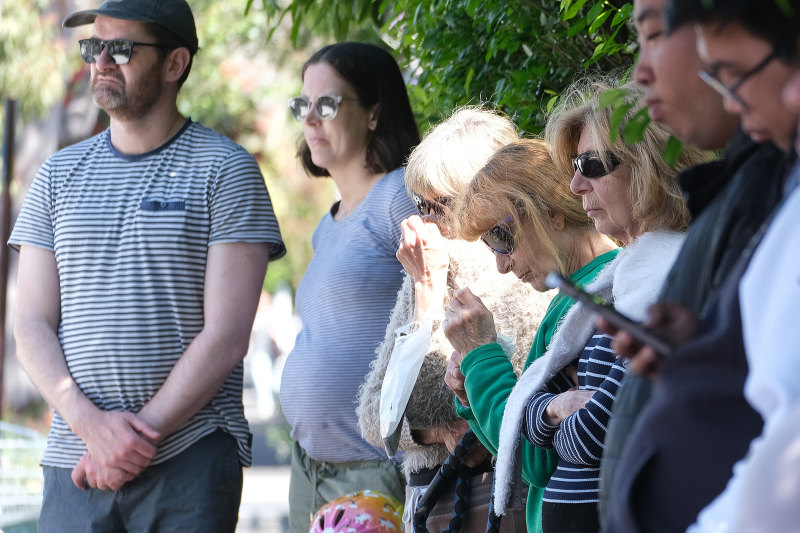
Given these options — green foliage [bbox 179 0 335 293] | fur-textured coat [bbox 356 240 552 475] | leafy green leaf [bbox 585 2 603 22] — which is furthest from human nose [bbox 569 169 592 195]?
green foliage [bbox 179 0 335 293]

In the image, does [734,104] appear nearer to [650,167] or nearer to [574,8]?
[650,167]

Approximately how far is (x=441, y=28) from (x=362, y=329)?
1.14 m

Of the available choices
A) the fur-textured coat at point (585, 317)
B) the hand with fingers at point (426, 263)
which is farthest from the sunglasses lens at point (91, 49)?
the fur-textured coat at point (585, 317)

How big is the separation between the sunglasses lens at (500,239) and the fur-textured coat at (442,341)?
1.25 ft

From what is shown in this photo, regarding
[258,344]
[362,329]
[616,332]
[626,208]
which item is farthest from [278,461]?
[616,332]

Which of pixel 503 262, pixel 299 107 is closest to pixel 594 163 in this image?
pixel 503 262

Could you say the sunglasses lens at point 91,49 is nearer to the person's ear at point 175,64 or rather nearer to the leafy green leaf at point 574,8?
the person's ear at point 175,64

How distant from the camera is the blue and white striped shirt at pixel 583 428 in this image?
229 centimetres

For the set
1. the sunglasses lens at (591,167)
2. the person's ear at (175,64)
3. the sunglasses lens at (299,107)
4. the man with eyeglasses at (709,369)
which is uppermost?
the man with eyeglasses at (709,369)

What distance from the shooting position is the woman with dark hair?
3674mm

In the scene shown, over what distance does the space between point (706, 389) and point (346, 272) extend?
7.91 ft

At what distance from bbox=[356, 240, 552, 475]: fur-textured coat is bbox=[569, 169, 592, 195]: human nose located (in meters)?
0.68

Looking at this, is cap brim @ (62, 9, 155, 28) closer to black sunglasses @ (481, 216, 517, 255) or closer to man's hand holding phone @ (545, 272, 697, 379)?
black sunglasses @ (481, 216, 517, 255)

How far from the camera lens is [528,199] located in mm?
2896
